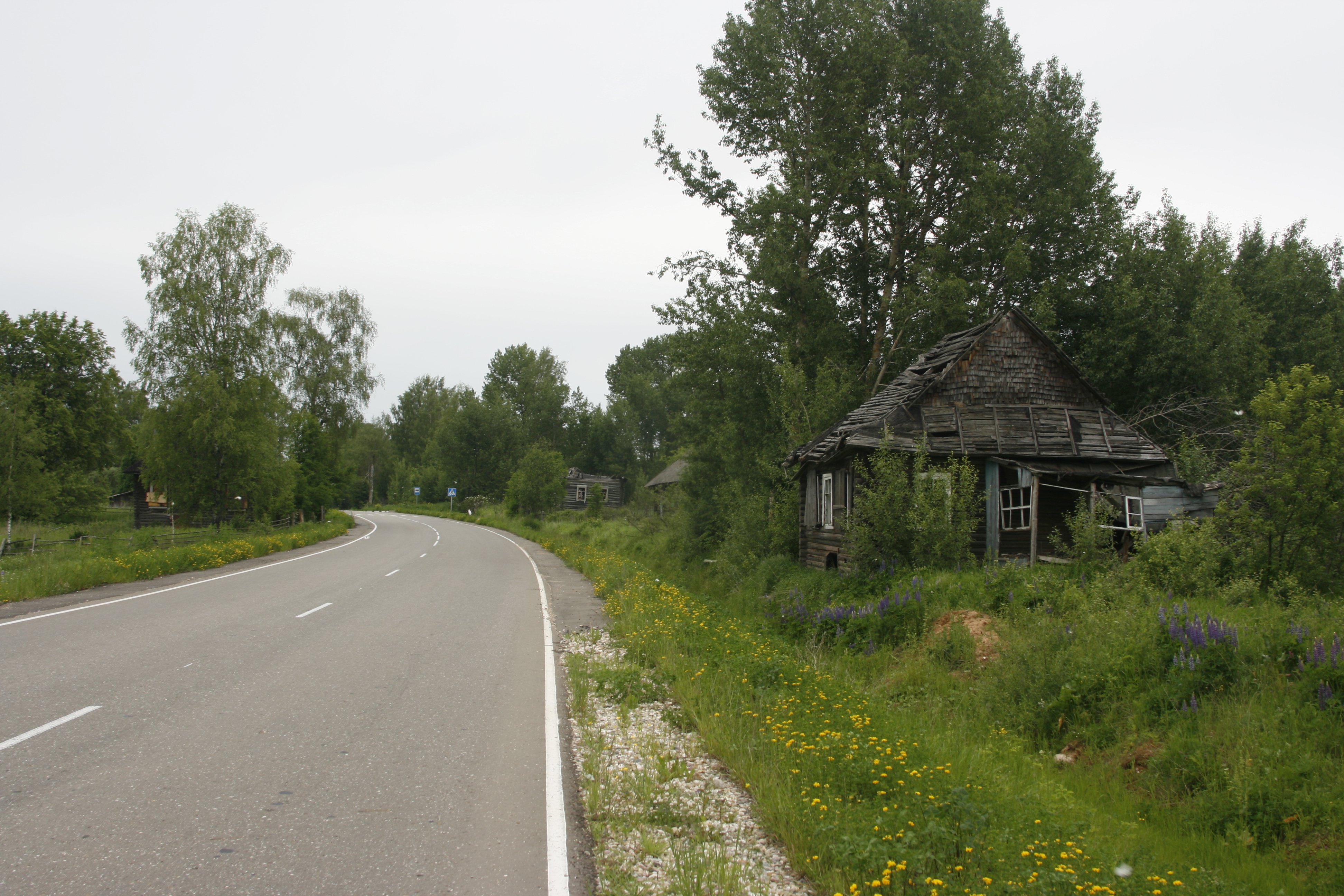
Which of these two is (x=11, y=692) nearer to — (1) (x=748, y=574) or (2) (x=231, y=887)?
(2) (x=231, y=887)

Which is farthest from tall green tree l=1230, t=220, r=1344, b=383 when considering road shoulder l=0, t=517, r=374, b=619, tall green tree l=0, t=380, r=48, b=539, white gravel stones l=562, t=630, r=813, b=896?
tall green tree l=0, t=380, r=48, b=539

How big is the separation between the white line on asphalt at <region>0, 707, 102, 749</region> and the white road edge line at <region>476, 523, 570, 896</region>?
3887 millimetres

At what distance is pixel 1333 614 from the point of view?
7.82 meters

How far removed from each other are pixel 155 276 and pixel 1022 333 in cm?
3516

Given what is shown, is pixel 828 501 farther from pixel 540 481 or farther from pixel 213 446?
pixel 540 481

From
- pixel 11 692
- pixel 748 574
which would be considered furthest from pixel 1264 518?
pixel 11 692

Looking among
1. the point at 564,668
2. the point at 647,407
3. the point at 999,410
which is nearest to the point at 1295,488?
the point at 999,410

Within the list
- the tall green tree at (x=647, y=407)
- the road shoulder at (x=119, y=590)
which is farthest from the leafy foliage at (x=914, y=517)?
the tall green tree at (x=647, y=407)

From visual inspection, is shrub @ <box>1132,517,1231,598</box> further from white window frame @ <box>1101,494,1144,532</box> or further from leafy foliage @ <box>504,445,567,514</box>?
leafy foliage @ <box>504,445,567,514</box>

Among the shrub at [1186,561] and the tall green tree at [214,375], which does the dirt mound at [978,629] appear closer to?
the shrub at [1186,561]

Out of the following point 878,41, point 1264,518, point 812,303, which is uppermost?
point 878,41

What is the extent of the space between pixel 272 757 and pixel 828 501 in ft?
52.5

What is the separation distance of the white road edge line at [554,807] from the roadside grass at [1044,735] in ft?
4.27

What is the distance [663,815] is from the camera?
489 centimetres
